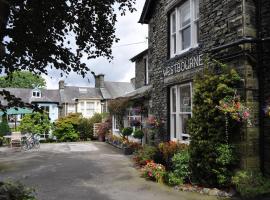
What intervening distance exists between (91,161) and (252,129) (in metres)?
8.59

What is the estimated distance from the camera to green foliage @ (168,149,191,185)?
29.6ft

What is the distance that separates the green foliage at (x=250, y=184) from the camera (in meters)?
6.95

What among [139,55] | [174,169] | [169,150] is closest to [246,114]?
[174,169]

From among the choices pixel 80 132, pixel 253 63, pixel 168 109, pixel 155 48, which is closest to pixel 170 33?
pixel 155 48

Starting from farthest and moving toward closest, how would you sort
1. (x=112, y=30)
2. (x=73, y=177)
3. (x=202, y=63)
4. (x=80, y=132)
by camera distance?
1. (x=80, y=132)
2. (x=73, y=177)
3. (x=202, y=63)
4. (x=112, y=30)

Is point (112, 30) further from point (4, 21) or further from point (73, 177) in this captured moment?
point (73, 177)

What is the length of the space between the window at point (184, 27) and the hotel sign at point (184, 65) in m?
0.50

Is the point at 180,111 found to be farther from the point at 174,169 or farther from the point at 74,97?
the point at 74,97

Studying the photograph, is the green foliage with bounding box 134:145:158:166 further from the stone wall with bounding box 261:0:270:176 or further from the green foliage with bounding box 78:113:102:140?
the green foliage with bounding box 78:113:102:140

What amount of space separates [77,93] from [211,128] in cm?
3529

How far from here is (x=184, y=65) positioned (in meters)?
11.1

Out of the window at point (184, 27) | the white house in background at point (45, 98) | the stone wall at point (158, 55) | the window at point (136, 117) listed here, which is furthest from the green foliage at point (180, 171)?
the white house in background at point (45, 98)

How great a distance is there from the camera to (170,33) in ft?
41.8

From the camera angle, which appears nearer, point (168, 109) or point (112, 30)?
point (112, 30)
